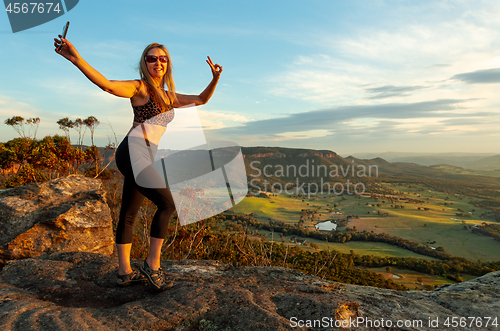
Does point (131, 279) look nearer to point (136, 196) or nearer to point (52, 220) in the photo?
point (136, 196)

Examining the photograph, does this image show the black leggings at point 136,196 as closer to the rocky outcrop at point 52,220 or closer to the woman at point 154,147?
the woman at point 154,147

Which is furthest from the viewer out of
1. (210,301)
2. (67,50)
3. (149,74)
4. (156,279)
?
(149,74)

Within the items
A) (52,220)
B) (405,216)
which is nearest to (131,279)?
(52,220)

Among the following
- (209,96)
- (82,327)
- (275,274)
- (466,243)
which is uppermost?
(209,96)

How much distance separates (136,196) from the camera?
289cm

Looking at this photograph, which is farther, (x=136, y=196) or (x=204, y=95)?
(x=204, y=95)

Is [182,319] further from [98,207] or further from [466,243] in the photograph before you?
[466,243]

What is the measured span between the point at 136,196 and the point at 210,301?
1383 millimetres

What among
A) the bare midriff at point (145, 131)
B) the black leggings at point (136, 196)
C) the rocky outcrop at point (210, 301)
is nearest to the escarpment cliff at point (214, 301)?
the rocky outcrop at point (210, 301)

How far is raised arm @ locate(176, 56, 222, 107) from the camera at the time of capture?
315 centimetres

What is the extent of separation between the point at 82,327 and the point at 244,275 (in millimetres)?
1732

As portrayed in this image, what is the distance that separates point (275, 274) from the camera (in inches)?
128

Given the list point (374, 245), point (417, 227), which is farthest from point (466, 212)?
point (374, 245)

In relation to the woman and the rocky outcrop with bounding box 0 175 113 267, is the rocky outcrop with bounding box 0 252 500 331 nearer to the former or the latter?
the woman
